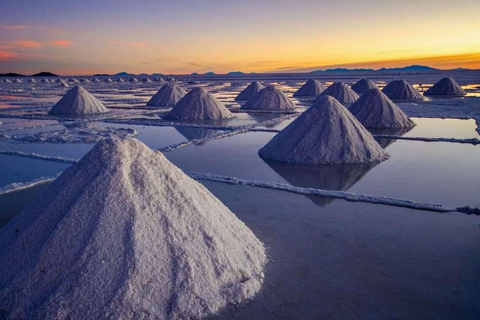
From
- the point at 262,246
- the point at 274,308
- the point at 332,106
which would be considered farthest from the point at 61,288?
the point at 332,106

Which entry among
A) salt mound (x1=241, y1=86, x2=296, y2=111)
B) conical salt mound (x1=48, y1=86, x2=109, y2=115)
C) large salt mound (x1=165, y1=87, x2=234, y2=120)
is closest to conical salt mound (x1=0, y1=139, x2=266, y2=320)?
large salt mound (x1=165, y1=87, x2=234, y2=120)

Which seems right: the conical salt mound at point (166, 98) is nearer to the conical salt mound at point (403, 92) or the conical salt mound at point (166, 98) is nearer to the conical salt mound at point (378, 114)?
the conical salt mound at point (378, 114)

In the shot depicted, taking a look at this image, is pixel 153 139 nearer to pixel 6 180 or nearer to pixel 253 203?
pixel 6 180

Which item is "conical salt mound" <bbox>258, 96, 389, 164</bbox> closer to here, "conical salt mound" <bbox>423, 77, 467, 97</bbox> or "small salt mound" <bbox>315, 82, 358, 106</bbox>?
"small salt mound" <bbox>315, 82, 358, 106</bbox>

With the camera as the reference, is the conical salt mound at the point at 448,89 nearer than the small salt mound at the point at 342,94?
No

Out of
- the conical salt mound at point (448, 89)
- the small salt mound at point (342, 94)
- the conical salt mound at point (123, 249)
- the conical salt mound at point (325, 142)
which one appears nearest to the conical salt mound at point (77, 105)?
the conical salt mound at point (325, 142)
